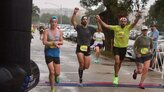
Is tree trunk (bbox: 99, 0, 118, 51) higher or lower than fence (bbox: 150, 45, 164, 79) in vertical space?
higher

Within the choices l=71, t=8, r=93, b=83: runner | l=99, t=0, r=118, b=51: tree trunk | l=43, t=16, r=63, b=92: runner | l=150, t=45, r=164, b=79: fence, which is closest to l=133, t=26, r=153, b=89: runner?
l=71, t=8, r=93, b=83: runner

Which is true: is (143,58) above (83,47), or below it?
below

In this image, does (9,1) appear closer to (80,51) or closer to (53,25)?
(53,25)

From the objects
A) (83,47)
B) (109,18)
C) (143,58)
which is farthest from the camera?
(109,18)

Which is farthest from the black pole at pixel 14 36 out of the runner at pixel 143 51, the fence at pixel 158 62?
the fence at pixel 158 62

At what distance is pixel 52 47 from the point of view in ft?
28.6

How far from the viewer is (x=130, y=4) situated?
71.5 feet

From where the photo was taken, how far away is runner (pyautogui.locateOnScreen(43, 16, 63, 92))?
338 inches

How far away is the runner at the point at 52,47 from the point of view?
8.59 metres

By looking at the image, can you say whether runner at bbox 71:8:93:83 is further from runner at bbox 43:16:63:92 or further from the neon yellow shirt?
runner at bbox 43:16:63:92

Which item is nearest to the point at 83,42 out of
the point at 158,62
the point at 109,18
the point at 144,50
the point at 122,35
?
the point at 122,35

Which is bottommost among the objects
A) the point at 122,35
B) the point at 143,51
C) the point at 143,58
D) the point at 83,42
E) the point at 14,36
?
the point at 143,58

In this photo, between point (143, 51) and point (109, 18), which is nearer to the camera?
point (143, 51)

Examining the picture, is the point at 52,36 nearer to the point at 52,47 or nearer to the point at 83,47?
the point at 52,47
